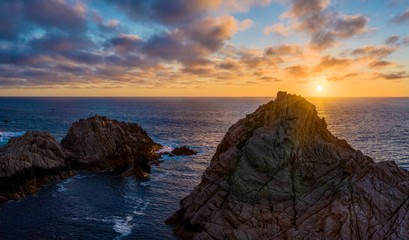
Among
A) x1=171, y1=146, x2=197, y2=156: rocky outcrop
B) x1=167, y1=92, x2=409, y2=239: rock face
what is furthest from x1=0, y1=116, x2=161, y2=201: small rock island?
x1=167, y1=92, x2=409, y2=239: rock face

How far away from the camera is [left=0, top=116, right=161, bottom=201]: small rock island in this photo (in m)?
63.8

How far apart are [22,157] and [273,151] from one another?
163 feet

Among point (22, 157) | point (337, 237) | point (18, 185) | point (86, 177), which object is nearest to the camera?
point (337, 237)

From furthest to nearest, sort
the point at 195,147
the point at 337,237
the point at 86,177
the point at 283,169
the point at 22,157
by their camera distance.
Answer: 1. the point at 195,147
2. the point at 86,177
3. the point at 22,157
4. the point at 283,169
5. the point at 337,237

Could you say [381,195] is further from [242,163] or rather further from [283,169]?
[242,163]

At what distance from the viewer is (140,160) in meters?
77.9

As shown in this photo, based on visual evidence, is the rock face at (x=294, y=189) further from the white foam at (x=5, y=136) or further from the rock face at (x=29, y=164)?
the white foam at (x=5, y=136)

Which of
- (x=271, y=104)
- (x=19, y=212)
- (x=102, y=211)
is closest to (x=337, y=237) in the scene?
(x=271, y=104)

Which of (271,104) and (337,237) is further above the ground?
(271,104)

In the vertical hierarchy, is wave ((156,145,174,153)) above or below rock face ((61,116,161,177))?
below

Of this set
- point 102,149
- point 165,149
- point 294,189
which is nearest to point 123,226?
point 294,189

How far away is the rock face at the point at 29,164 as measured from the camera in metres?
61.8

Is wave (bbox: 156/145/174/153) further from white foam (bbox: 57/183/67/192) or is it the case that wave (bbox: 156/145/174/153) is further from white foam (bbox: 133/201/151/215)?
white foam (bbox: 133/201/151/215)

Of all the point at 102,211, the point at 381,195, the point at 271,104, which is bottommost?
the point at 102,211
